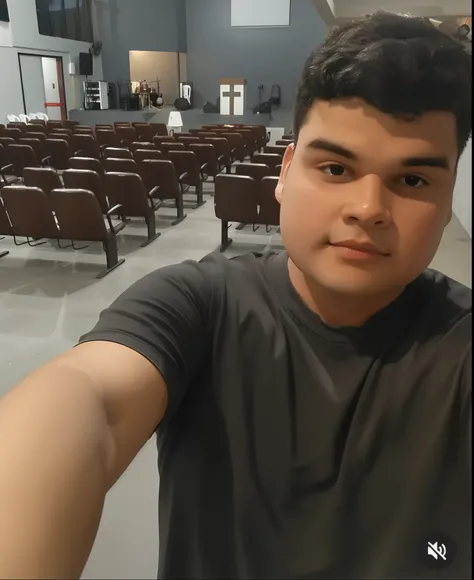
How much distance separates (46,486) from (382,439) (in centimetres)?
47

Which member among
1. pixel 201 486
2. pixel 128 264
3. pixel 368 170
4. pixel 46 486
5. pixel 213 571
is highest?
pixel 368 170

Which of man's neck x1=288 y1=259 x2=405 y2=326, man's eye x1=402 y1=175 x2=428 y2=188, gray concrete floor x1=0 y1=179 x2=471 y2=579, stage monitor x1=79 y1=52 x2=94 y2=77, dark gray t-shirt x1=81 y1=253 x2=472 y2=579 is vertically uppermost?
stage monitor x1=79 y1=52 x2=94 y2=77

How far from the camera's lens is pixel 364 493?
77 cm

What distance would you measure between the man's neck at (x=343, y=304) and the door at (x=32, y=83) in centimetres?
1581

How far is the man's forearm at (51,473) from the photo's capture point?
472 millimetres

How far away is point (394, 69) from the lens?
68 cm

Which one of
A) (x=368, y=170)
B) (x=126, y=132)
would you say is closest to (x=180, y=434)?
(x=368, y=170)

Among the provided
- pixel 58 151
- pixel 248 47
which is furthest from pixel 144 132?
pixel 248 47

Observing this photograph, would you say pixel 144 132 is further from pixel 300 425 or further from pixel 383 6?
pixel 300 425

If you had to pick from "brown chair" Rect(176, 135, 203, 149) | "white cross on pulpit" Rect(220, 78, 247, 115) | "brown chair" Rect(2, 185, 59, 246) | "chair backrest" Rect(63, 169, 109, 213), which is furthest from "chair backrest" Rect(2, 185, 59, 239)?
"white cross on pulpit" Rect(220, 78, 247, 115)

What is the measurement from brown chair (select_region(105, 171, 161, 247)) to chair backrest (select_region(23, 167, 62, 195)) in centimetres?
49

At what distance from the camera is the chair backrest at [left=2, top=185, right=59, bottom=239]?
161 inches

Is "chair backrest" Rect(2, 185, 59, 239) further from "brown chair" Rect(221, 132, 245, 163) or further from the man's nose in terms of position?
"brown chair" Rect(221, 132, 245, 163)

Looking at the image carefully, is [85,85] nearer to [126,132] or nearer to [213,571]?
[126,132]
